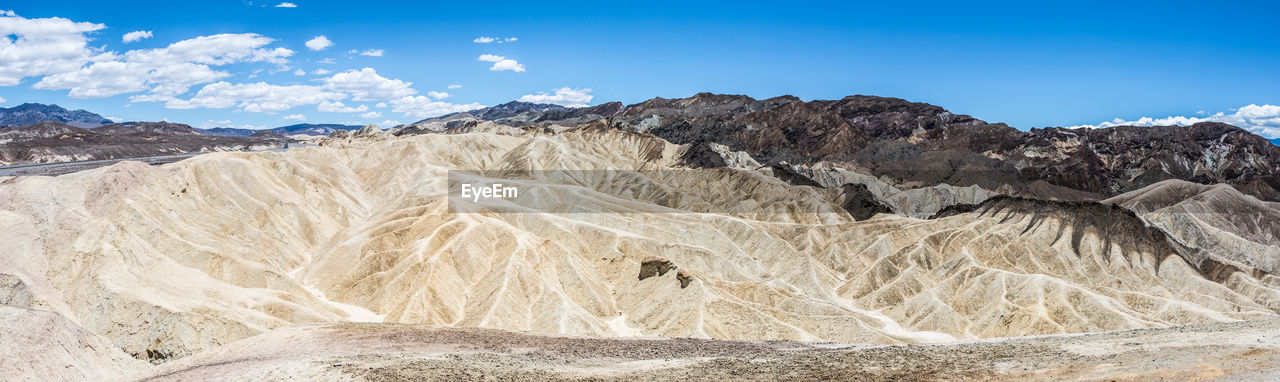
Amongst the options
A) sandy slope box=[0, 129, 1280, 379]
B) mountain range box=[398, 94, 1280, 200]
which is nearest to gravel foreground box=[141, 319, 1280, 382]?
sandy slope box=[0, 129, 1280, 379]

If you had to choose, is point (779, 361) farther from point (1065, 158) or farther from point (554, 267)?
Answer: point (1065, 158)

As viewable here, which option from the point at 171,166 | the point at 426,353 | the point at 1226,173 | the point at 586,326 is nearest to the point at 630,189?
the point at 171,166

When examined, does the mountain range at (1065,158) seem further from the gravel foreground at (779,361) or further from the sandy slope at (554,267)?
the gravel foreground at (779,361)

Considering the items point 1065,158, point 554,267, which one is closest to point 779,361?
point 554,267

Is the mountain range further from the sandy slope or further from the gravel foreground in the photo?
the gravel foreground

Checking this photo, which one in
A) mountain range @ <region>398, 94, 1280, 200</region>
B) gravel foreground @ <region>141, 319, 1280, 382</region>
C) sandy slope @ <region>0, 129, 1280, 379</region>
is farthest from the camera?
mountain range @ <region>398, 94, 1280, 200</region>

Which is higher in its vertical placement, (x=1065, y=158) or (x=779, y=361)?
(x=1065, y=158)

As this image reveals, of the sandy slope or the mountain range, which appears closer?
the sandy slope

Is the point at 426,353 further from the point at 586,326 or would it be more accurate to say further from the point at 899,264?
the point at 899,264

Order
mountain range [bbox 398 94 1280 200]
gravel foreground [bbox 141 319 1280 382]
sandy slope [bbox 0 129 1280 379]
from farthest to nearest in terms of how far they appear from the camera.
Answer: mountain range [bbox 398 94 1280 200], sandy slope [bbox 0 129 1280 379], gravel foreground [bbox 141 319 1280 382]
